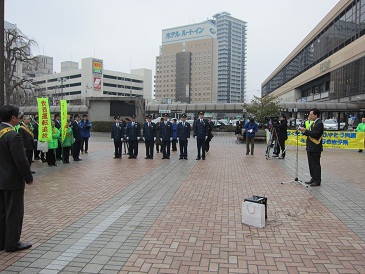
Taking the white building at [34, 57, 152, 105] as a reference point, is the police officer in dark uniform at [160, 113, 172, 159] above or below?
below

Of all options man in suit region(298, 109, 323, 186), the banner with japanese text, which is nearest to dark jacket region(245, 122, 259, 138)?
the banner with japanese text

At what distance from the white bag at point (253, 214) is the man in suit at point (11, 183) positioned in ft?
10.8

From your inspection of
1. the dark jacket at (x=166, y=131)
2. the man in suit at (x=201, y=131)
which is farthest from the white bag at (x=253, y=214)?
the dark jacket at (x=166, y=131)

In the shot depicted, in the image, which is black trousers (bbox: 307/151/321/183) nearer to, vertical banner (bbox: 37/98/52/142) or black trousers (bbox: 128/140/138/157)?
black trousers (bbox: 128/140/138/157)

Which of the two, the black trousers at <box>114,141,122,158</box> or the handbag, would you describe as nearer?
the handbag

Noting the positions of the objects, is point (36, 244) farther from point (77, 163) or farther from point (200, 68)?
point (200, 68)

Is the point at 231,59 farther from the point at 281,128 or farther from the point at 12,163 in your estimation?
the point at 12,163

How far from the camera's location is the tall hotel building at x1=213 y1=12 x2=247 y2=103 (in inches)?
4299

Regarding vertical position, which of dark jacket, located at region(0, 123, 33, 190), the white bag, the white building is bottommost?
the white bag

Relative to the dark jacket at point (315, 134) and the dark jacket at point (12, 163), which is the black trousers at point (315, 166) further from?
the dark jacket at point (12, 163)

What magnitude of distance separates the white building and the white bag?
9497 cm

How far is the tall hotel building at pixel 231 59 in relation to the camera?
10919 centimetres

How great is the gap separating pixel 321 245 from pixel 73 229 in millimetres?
3686

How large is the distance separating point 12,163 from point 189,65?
96478 millimetres
